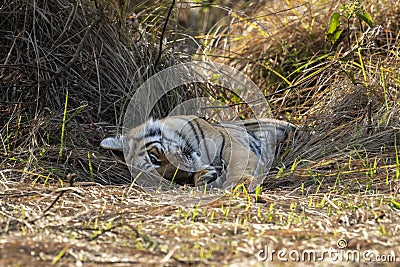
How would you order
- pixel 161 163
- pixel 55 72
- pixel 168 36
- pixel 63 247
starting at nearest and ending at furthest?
pixel 63 247 → pixel 161 163 → pixel 55 72 → pixel 168 36

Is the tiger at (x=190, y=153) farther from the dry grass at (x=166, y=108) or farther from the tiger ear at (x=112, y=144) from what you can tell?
→ the dry grass at (x=166, y=108)

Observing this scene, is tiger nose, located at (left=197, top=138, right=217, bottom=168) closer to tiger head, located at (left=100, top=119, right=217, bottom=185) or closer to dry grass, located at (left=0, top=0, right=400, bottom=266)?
tiger head, located at (left=100, top=119, right=217, bottom=185)

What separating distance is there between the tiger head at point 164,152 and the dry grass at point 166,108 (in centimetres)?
14

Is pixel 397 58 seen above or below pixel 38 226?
above

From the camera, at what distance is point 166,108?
493 cm

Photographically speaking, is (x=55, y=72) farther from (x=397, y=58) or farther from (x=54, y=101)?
(x=397, y=58)

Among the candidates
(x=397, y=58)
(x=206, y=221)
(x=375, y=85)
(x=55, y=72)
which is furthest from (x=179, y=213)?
(x=397, y=58)

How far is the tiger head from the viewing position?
3.98 m

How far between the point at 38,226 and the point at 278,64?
3800 mm

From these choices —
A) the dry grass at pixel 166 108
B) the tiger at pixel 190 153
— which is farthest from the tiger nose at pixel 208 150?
the dry grass at pixel 166 108

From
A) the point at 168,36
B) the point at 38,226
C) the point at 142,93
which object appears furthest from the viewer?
the point at 168,36

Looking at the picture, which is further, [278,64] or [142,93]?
[278,64]

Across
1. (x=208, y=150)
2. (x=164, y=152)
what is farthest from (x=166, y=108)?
(x=164, y=152)

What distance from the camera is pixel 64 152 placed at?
4047mm
